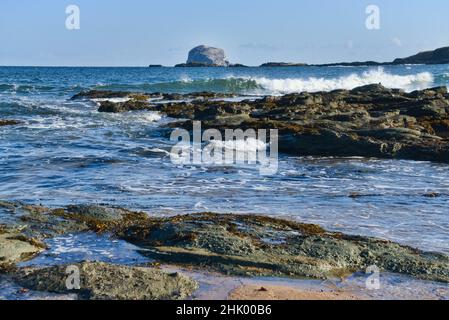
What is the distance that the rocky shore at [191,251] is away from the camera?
250 inches

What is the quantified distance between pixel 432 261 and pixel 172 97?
120 ft

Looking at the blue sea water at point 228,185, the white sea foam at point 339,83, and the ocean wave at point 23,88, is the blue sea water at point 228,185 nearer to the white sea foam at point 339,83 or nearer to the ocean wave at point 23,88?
the ocean wave at point 23,88

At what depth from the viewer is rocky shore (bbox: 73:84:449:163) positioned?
17.4 meters

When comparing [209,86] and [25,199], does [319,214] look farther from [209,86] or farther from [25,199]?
[209,86]

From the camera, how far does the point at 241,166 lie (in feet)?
51.8

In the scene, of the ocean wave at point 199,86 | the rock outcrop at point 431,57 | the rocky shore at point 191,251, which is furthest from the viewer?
the rock outcrop at point 431,57

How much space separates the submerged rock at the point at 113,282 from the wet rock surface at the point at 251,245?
2.49 feet

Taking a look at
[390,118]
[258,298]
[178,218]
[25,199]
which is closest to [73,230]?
[178,218]

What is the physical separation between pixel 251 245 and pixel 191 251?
811 mm

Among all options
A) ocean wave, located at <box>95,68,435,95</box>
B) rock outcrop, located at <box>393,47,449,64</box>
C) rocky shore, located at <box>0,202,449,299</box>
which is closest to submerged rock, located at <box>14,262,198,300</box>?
rocky shore, located at <box>0,202,449,299</box>

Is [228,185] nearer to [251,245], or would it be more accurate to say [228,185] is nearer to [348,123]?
[251,245]

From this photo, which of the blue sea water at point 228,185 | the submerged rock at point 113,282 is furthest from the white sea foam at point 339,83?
the submerged rock at point 113,282

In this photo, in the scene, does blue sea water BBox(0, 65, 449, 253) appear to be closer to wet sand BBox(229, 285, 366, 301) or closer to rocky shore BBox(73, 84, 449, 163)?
rocky shore BBox(73, 84, 449, 163)

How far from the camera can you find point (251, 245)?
779 cm
